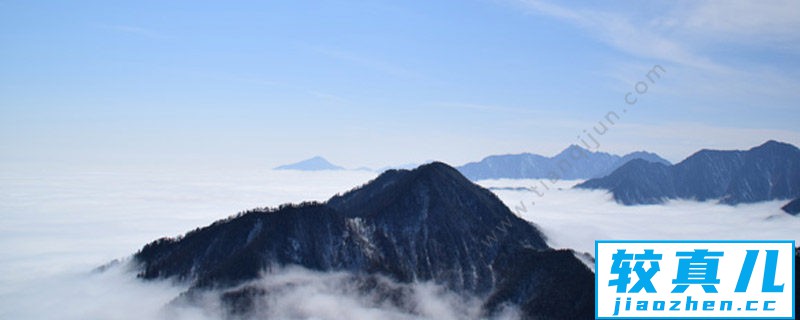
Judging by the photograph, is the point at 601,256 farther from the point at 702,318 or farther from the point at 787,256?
the point at 787,256

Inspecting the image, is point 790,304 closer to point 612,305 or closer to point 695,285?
point 695,285

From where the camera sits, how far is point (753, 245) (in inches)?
3851

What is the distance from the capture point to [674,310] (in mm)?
98250

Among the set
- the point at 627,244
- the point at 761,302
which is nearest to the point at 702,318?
the point at 761,302

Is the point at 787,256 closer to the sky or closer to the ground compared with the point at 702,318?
closer to the sky

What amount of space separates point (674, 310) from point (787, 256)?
23.3m

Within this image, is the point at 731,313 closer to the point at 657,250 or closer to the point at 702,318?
the point at 702,318

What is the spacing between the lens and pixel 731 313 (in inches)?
3740

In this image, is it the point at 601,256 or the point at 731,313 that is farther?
the point at 601,256

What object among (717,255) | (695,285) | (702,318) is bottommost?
(702,318)

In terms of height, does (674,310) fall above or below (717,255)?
below

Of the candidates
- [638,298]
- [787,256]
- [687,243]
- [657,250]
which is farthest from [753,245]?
[638,298]

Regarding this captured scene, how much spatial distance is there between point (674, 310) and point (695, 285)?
254 inches

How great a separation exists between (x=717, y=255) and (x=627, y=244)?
1648cm
